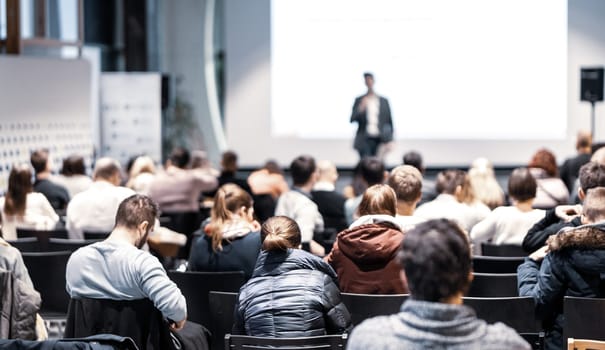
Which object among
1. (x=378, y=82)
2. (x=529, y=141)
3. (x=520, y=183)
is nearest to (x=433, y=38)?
(x=378, y=82)

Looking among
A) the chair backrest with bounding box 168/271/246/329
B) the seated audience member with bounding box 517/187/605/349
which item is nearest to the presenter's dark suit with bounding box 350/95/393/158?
the chair backrest with bounding box 168/271/246/329

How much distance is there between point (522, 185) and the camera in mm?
5965

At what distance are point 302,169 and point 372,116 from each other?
4.81 meters

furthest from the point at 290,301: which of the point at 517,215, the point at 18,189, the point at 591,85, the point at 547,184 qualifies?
the point at 591,85

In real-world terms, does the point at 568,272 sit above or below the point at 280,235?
below

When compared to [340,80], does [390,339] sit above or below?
below

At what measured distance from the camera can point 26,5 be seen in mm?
11789

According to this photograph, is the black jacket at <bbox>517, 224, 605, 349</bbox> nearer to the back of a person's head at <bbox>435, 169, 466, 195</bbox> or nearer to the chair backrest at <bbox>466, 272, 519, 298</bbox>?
the chair backrest at <bbox>466, 272, 519, 298</bbox>

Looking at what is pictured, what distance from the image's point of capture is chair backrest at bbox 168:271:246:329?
494cm

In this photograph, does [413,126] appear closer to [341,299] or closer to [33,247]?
[33,247]

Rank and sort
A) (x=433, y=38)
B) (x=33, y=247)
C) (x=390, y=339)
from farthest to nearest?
(x=433, y=38) < (x=33, y=247) < (x=390, y=339)

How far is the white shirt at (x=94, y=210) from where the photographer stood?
7070mm

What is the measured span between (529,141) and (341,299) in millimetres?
9694

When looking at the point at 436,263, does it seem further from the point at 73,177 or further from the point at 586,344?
the point at 73,177
